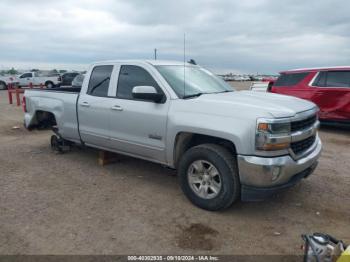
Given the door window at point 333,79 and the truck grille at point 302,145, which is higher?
the door window at point 333,79

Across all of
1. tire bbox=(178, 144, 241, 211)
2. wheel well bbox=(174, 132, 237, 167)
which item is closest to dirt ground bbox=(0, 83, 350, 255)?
tire bbox=(178, 144, 241, 211)

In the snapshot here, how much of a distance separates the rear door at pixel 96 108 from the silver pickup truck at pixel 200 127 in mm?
16

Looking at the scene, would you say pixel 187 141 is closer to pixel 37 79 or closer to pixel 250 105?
pixel 250 105

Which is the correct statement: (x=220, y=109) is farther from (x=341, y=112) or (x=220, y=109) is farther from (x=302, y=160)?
(x=341, y=112)

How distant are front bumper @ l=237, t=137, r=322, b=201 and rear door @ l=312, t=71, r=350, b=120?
5.97 meters

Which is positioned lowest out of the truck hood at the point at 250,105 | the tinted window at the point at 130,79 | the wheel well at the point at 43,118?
the wheel well at the point at 43,118

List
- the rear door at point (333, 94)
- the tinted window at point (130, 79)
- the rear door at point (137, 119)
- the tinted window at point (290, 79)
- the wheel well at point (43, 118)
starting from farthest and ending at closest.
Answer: the tinted window at point (290, 79) < the rear door at point (333, 94) < the wheel well at point (43, 118) < the tinted window at point (130, 79) < the rear door at point (137, 119)

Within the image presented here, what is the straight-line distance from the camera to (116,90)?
205 inches

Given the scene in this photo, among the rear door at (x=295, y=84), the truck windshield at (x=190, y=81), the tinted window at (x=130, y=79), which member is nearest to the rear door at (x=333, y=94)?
the rear door at (x=295, y=84)

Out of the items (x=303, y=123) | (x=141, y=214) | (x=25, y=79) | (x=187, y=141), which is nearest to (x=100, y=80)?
(x=187, y=141)

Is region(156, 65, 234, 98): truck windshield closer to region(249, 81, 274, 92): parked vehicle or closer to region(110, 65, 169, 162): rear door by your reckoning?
region(110, 65, 169, 162): rear door

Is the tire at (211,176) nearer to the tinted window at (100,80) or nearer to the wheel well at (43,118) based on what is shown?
the tinted window at (100,80)

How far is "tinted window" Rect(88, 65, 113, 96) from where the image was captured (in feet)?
17.8

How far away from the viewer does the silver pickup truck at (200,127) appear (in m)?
3.67
